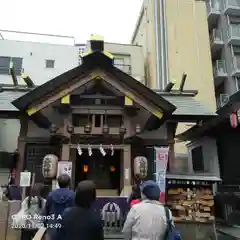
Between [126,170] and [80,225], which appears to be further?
[126,170]

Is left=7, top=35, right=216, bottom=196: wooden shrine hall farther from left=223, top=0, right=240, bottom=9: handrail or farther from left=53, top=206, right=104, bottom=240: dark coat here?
left=223, top=0, right=240, bottom=9: handrail

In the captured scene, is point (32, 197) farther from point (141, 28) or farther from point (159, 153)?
point (141, 28)

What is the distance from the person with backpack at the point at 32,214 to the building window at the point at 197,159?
400 inches

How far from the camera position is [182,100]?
11.5 metres

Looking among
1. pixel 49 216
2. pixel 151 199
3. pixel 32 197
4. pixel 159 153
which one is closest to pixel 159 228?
pixel 151 199

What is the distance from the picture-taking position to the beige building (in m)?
20.6

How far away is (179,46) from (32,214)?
Answer: 58.8ft

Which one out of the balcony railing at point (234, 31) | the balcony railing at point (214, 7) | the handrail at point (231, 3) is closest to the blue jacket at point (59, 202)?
the balcony railing at point (234, 31)

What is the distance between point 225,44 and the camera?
979 inches

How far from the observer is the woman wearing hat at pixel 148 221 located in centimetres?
371

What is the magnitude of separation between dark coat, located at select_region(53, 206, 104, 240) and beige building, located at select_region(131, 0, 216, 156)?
17.7m

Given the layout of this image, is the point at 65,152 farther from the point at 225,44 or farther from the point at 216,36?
the point at 216,36

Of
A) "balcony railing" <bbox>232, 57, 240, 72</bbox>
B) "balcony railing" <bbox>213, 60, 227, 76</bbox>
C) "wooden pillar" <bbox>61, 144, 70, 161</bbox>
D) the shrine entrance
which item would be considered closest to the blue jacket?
"wooden pillar" <bbox>61, 144, 70, 161</bbox>

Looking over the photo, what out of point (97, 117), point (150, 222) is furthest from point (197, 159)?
point (150, 222)
